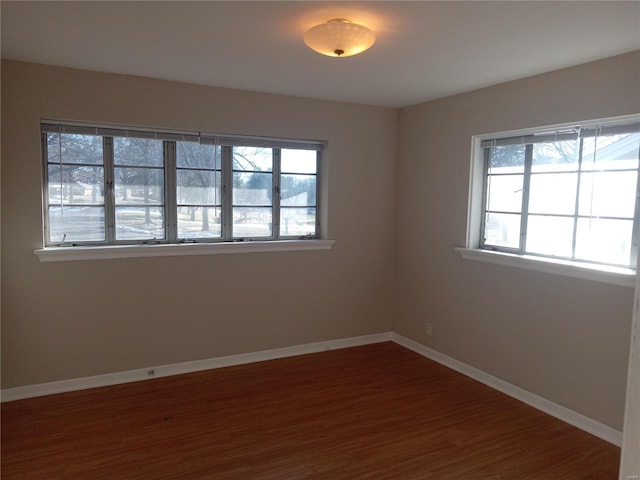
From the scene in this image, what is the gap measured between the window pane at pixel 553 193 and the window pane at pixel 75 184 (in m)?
3.31

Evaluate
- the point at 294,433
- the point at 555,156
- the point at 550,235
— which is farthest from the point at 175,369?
the point at 555,156

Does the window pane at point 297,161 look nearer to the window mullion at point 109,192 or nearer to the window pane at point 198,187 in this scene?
the window pane at point 198,187

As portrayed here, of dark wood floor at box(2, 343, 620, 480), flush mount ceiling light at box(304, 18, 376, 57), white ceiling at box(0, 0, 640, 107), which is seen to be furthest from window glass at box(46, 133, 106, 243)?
flush mount ceiling light at box(304, 18, 376, 57)

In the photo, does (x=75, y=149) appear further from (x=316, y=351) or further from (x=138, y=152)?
(x=316, y=351)

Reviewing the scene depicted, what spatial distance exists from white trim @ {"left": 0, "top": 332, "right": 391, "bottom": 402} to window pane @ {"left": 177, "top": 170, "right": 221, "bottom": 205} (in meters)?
1.38

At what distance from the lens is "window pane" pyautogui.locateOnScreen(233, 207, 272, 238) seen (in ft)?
13.0

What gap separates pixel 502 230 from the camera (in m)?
3.60

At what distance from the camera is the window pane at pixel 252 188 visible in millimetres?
3910

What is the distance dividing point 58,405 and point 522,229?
3.65 m

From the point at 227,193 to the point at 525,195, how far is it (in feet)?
7.99

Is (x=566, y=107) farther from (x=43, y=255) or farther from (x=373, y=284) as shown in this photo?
(x=43, y=255)


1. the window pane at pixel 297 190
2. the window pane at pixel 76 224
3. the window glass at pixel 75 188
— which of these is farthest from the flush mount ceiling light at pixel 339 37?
the window pane at pixel 76 224

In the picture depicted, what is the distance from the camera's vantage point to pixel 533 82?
314 centimetres

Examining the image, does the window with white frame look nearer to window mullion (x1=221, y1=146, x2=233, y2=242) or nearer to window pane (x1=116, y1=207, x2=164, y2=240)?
window mullion (x1=221, y1=146, x2=233, y2=242)
